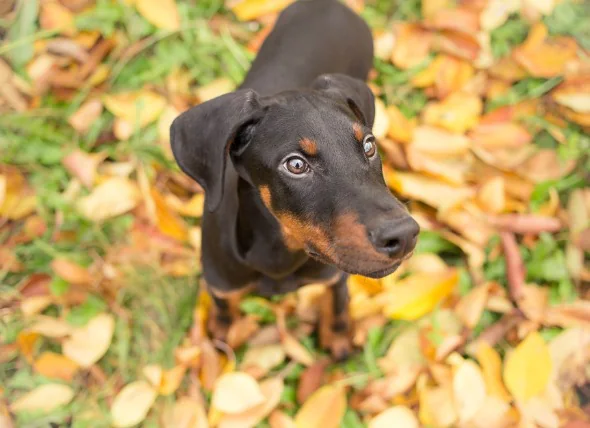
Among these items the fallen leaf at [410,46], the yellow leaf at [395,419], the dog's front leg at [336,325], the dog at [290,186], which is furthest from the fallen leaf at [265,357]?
the fallen leaf at [410,46]

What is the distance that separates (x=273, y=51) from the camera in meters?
3.23

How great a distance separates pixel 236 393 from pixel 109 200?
143cm

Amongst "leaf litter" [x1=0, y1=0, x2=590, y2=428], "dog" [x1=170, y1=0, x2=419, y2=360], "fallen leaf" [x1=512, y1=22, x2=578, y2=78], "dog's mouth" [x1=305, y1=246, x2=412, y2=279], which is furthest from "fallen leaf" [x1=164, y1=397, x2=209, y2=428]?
"fallen leaf" [x1=512, y1=22, x2=578, y2=78]

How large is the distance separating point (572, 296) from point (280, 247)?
5.99ft

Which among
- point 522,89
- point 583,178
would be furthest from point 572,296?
point 522,89

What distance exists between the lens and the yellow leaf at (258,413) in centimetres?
301

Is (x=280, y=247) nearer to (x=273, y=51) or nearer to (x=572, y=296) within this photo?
(x=273, y=51)

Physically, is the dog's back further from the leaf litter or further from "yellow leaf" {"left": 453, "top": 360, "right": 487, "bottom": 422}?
"yellow leaf" {"left": 453, "top": 360, "right": 487, "bottom": 422}

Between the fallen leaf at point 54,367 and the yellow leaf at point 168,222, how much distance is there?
35.9 inches

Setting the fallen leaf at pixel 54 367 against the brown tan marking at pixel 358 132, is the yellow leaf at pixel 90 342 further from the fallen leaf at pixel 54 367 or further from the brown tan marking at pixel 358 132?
the brown tan marking at pixel 358 132

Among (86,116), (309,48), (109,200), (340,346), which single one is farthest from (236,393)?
(86,116)

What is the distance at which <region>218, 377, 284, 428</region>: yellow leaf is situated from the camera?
3.01m

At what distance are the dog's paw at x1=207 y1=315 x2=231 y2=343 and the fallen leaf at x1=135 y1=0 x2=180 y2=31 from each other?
212cm

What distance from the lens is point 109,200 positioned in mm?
3693
